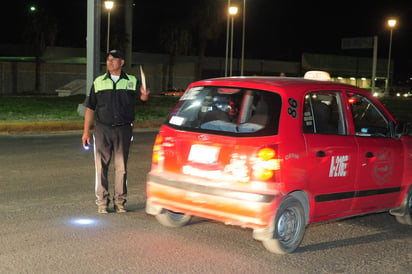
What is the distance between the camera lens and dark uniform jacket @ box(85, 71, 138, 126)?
6852 millimetres

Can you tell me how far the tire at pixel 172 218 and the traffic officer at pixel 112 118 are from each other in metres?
0.86

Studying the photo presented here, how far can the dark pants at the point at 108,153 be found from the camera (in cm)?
688

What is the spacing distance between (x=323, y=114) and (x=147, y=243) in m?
2.14


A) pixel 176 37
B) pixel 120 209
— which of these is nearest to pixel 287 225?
pixel 120 209

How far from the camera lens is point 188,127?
586 centimetres

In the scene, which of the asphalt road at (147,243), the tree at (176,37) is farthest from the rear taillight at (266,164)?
the tree at (176,37)

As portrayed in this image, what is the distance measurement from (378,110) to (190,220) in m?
2.39

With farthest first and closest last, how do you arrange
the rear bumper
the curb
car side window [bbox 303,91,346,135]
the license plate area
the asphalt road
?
the curb, car side window [bbox 303,91,346,135], the license plate area, the rear bumper, the asphalt road

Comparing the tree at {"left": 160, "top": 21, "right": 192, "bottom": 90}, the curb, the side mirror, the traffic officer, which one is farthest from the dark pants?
the tree at {"left": 160, "top": 21, "right": 192, "bottom": 90}

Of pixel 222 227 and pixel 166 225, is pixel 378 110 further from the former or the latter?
pixel 166 225

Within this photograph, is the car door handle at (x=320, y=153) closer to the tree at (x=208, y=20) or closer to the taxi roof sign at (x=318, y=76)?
the taxi roof sign at (x=318, y=76)

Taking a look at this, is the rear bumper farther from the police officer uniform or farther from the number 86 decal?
the police officer uniform

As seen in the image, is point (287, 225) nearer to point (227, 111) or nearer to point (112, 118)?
point (227, 111)

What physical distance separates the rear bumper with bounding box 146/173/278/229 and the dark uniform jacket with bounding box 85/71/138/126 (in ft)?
3.83
